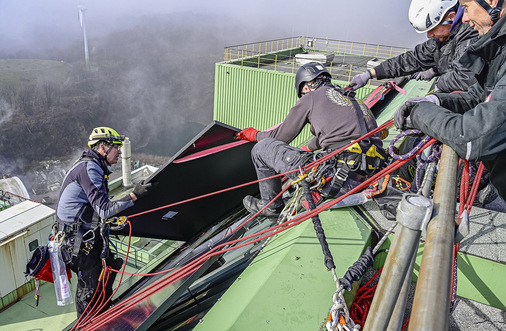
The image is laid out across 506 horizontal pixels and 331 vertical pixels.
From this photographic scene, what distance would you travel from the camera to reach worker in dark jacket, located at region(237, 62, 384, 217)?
3250 mm

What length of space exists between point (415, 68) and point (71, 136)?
63.4 meters

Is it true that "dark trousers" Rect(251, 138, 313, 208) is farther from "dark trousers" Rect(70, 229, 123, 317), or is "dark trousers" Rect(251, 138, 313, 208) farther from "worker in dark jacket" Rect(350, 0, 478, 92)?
"dark trousers" Rect(70, 229, 123, 317)

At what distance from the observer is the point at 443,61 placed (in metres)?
4.65

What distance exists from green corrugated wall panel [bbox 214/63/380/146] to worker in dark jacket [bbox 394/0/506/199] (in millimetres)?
13962

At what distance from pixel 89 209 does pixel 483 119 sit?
3897mm

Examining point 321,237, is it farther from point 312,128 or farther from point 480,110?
point 312,128

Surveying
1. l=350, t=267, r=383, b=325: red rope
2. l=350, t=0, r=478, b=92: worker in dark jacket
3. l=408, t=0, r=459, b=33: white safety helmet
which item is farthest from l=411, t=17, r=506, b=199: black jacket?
l=408, t=0, r=459, b=33: white safety helmet

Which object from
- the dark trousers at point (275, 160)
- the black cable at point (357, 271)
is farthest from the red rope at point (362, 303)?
the dark trousers at point (275, 160)

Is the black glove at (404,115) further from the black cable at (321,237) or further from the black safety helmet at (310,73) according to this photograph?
the black safety helmet at (310,73)

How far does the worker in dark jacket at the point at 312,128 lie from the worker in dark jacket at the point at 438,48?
3.82 ft

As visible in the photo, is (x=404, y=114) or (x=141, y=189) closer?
(x=404, y=114)

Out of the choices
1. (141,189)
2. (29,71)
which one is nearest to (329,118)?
(141,189)

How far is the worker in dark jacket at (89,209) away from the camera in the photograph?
3.80 m

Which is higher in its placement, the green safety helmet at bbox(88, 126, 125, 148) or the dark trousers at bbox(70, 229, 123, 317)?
the green safety helmet at bbox(88, 126, 125, 148)
